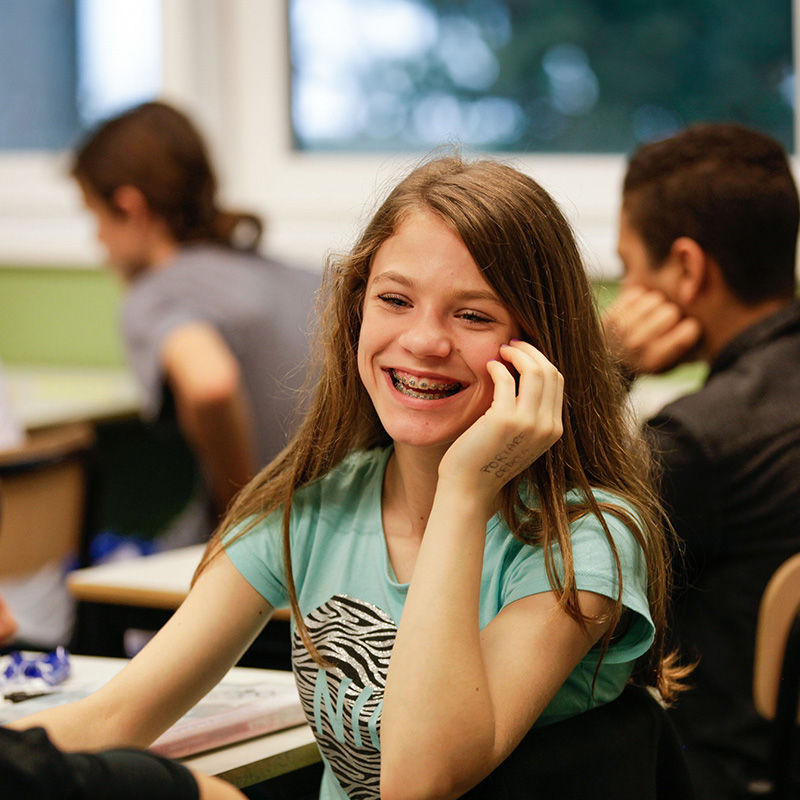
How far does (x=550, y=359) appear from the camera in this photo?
1.23 m

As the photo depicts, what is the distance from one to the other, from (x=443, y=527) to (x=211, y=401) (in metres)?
1.71

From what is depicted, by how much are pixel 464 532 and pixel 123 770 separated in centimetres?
45

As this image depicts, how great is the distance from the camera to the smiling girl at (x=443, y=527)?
1101mm

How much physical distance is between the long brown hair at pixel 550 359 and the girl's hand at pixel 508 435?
0.22 feet

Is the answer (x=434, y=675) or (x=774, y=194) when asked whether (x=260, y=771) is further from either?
(x=774, y=194)

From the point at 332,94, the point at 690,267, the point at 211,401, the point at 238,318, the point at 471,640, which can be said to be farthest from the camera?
the point at 332,94

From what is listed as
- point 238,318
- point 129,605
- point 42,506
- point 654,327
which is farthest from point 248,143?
point 129,605

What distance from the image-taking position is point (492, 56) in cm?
364

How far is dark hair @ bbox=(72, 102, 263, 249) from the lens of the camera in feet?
10.0

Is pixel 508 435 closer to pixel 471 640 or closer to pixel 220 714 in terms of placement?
pixel 471 640

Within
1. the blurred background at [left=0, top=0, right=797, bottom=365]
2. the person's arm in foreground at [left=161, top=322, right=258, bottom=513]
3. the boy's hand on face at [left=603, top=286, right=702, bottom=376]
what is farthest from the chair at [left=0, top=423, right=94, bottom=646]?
the blurred background at [left=0, top=0, right=797, bottom=365]

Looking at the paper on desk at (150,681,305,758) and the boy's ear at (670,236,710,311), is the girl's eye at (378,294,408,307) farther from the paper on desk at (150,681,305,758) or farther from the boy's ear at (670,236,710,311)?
the boy's ear at (670,236,710,311)

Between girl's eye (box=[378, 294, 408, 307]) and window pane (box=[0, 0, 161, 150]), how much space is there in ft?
10.4

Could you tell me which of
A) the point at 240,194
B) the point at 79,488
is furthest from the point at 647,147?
the point at 240,194
